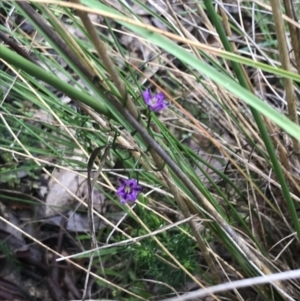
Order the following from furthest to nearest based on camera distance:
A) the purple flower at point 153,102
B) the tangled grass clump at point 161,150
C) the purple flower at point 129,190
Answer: the purple flower at point 129,190
the purple flower at point 153,102
the tangled grass clump at point 161,150

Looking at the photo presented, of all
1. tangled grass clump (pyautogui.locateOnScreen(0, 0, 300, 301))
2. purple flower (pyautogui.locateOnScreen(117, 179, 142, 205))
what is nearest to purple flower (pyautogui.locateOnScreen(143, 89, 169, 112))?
tangled grass clump (pyautogui.locateOnScreen(0, 0, 300, 301))

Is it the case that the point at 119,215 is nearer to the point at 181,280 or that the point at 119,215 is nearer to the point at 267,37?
the point at 181,280

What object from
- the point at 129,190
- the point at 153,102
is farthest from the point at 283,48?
the point at 129,190

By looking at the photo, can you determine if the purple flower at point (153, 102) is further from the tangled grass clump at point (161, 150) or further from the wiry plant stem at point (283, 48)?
the wiry plant stem at point (283, 48)

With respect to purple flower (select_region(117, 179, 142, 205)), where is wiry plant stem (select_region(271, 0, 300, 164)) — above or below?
above

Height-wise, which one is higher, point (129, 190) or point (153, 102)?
point (153, 102)

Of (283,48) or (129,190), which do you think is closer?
(283,48)

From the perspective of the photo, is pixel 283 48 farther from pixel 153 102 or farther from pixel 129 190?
pixel 129 190

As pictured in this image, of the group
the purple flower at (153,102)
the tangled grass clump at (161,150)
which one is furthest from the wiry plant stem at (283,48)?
the purple flower at (153,102)

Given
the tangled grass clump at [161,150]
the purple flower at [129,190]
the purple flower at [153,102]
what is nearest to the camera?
the tangled grass clump at [161,150]

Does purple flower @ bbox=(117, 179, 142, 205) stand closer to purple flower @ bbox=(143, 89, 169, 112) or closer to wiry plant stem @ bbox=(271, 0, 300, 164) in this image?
purple flower @ bbox=(143, 89, 169, 112)

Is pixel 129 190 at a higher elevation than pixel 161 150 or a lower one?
lower
